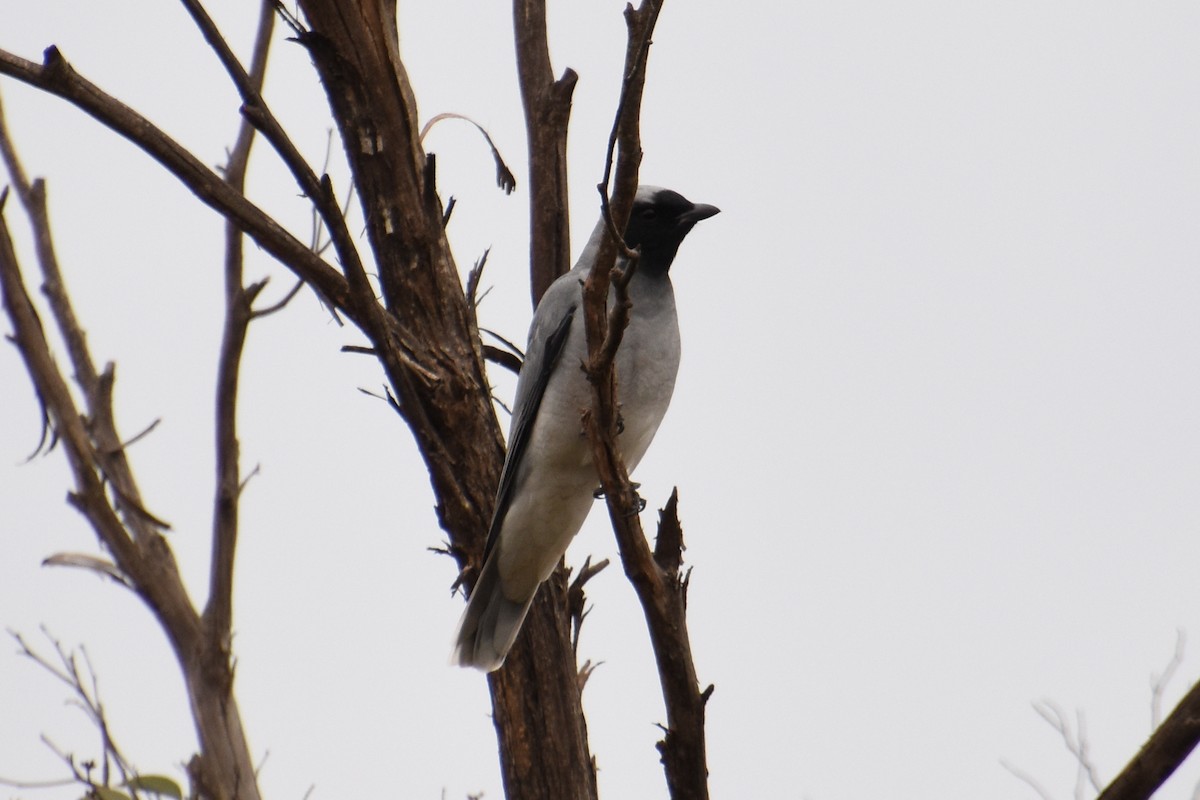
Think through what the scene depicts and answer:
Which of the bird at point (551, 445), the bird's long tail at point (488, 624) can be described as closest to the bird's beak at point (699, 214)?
the bird at point (551, 445)

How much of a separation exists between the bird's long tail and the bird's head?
55.0 inches

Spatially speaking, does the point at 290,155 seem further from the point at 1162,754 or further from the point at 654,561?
the point at 1162,754

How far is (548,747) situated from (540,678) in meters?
0.26

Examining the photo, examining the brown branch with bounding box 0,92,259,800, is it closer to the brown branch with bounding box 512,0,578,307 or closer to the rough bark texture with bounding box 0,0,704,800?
the rough bark texture with bounding box 0,0,704,800

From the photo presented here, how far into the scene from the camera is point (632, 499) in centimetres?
347

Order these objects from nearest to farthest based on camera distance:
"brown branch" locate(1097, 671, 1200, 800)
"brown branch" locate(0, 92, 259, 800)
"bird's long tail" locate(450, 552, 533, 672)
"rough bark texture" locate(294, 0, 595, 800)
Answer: "brown branch" locate(1097, 671, 1200, 800) → "brown branch" locate(0, 92, 259, 800) → "rough bark texture" locate(294, 0, 595, 800) → "bird's long tail" locate(450, 552, 533, 672)

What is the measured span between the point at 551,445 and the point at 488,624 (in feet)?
2.12

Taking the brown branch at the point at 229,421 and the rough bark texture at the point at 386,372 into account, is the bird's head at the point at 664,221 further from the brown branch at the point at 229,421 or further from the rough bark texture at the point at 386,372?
the brown branch at the point at 229,421

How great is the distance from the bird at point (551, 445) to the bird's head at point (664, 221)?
1.01ft

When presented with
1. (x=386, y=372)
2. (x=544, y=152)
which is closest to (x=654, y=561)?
(x=386, y=372)

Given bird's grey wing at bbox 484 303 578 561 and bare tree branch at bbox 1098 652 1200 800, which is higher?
bird's grey wing at bbox 484 303 578 561

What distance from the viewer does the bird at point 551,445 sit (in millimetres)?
4531

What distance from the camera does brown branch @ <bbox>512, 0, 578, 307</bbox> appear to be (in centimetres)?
520

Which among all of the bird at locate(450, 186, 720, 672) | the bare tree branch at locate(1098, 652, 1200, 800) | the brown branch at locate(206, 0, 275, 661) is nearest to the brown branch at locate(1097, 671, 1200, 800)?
the bare tree branch at locate(1098, 652, 1200, 800)
